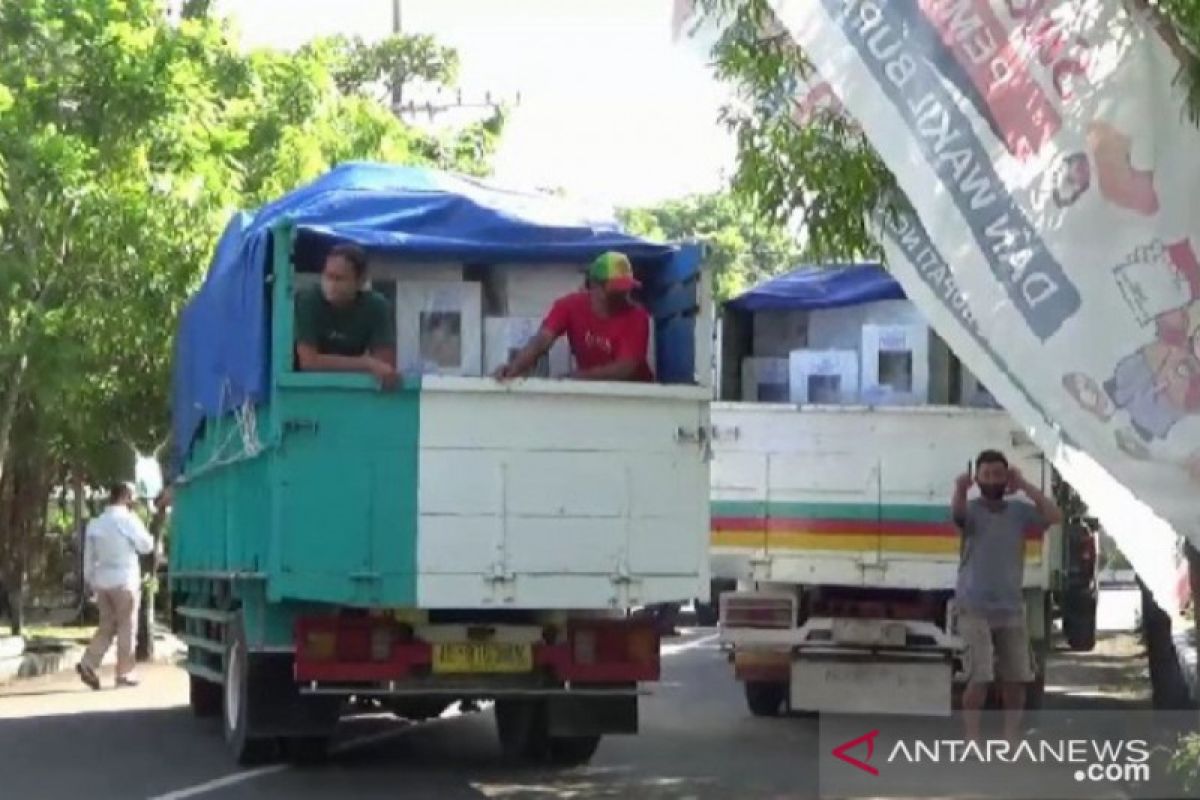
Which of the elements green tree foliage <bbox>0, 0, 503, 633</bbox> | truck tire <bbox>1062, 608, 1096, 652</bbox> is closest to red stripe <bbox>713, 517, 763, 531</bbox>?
truck tire <bbox>1062, 608, 1096, 652</bbox>

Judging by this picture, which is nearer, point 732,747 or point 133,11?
point 732,747

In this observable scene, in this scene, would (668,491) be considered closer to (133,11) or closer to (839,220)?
(839,220)

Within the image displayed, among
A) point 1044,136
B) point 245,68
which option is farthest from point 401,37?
point 1044,136

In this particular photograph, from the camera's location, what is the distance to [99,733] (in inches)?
568

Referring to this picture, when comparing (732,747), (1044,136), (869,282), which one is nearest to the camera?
(1044,136)

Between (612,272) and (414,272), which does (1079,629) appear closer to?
(414,272)

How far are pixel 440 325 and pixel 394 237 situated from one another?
2.62 ft

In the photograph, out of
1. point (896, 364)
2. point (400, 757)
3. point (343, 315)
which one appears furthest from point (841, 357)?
point (343, 315)

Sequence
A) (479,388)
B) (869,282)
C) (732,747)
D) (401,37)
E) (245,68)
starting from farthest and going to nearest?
(401,37) → (245,68) → (869,282) → (732,747) → (479,388)

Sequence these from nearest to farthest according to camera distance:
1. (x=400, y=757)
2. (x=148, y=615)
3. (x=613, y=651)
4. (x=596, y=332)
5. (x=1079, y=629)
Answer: (x=613, y=651)
(x=596, y=332)
(x=400, y=757)
(x=1079, y=629)
(x=148, y=615)

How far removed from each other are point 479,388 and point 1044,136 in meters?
4.32

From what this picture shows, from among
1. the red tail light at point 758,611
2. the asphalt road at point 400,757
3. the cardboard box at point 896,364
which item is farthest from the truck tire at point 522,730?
the cardboard box at point 896,364

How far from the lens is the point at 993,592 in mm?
12336

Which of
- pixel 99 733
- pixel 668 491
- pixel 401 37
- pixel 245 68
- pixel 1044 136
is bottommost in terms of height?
pixel 99 733
